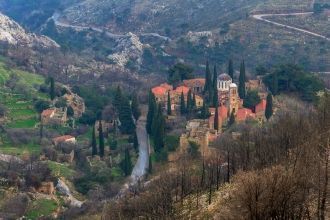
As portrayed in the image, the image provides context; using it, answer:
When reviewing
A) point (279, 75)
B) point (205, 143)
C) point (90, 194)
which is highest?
point (279, 75)

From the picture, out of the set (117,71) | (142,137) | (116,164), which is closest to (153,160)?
(116,164)

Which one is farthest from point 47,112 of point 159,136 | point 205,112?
point 205,112

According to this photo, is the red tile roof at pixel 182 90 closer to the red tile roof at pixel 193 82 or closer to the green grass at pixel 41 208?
the red tile roof at pixel 193 82

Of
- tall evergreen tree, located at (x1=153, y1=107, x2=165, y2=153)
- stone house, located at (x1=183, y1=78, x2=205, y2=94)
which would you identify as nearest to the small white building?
stone house, located at (x1=183, y1=78, x2=205, y2=94)

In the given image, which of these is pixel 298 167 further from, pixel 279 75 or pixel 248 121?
pixel 279 75

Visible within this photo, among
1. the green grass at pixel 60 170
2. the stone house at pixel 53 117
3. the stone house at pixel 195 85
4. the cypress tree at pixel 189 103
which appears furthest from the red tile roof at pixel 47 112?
the stone house at pixel 195 85
